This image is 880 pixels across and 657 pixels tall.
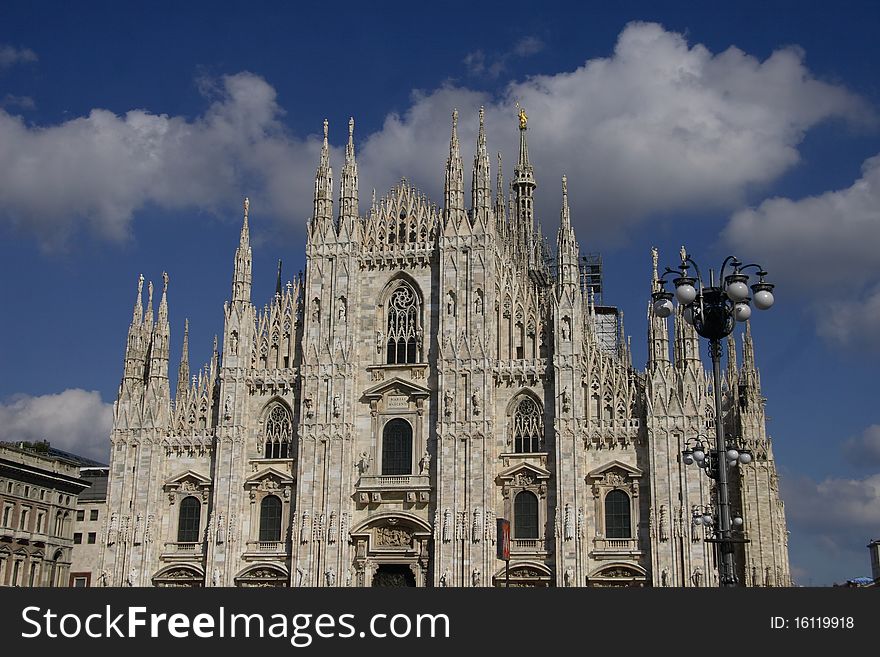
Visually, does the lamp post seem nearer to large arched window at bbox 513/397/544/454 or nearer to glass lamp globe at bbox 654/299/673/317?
glass lamp globe at bbox 654/299/673/317

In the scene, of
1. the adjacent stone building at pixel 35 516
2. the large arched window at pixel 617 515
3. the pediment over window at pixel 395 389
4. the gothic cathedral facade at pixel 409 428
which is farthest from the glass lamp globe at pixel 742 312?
the adjacent stone building at pixel 35 516

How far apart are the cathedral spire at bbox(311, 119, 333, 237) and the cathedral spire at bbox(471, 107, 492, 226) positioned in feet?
25.0

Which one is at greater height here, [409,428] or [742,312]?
[409,428]

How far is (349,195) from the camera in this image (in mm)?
56906

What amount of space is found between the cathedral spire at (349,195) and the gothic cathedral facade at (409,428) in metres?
0.15

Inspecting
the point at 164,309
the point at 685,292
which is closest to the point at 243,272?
the point at 164,309

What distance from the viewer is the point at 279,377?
5562cm

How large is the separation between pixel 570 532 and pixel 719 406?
1023 inches

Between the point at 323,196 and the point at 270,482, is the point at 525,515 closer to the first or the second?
the point at 270,482

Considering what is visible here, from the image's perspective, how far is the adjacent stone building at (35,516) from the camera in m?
62.3

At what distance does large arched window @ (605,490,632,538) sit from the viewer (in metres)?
50.1

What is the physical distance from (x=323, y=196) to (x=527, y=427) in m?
16.2

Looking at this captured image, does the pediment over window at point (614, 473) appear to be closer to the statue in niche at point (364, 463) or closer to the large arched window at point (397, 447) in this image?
the large arched window at point (397, 447)

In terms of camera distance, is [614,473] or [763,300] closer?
[763,300]
